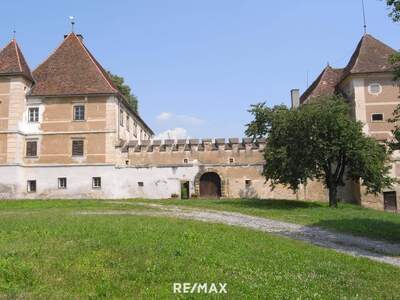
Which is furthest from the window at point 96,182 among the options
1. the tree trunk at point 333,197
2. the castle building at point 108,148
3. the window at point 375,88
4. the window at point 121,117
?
the window at point 375,88

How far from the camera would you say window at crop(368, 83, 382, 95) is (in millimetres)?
31562

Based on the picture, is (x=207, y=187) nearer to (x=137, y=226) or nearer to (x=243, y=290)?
(x=137, y=226)

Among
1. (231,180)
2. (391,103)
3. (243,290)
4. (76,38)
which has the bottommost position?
(243,290)

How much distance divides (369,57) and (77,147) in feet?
A: 74.2

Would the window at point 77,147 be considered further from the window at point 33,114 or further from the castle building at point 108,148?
the window at point 33,114

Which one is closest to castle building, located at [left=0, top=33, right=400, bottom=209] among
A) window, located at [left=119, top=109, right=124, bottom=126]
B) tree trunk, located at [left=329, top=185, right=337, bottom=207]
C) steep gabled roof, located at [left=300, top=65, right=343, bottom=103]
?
window, located at [left=119, top=109, right=124, bottom=126]

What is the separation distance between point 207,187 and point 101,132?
8839mm

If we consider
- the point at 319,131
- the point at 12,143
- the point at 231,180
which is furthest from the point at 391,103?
the point at 12,143

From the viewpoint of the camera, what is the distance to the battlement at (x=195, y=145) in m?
32.9

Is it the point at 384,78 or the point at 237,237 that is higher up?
the point at 384,78

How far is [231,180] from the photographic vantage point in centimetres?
3278

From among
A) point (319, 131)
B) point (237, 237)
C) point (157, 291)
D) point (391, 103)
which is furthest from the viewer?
point (391, 103)

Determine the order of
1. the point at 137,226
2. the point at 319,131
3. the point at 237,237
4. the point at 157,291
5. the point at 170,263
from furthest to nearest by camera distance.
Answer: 1. the point at 319,131
2. the point at 137,226
3. the point at 237,237
4. the point at 170,263
5. the point at 157,291

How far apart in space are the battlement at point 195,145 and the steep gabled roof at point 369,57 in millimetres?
8674
